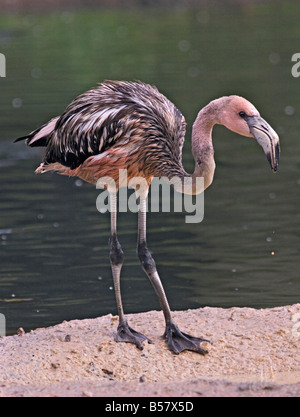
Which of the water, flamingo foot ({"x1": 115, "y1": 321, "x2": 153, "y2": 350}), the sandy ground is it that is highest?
the water

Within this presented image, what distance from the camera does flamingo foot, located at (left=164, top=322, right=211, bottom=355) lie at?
6.39 metres

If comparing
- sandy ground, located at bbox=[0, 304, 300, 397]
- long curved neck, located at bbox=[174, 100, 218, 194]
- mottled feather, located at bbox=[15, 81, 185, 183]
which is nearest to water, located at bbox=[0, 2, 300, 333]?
sandy ground, located at bbox=[0, 304, 300, 397]

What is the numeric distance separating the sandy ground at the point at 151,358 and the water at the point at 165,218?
3.29 feet

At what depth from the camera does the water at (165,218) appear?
27.2 feet

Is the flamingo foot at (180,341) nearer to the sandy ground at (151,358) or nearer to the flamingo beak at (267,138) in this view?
the sandy ground at (151,358)

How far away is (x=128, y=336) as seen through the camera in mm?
6504

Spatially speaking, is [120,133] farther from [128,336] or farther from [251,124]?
[128,336]

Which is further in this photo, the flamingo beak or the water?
the water

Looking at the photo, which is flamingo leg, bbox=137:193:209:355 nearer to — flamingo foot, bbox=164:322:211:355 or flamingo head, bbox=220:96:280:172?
flamingo foot, bbox=164:322:211:355

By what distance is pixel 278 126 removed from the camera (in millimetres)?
15812

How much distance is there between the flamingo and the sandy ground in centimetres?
16

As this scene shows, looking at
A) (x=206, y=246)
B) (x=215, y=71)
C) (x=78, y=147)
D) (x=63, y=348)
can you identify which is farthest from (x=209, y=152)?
(x=215, y=71)

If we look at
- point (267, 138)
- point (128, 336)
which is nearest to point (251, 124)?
point (267, 138)
